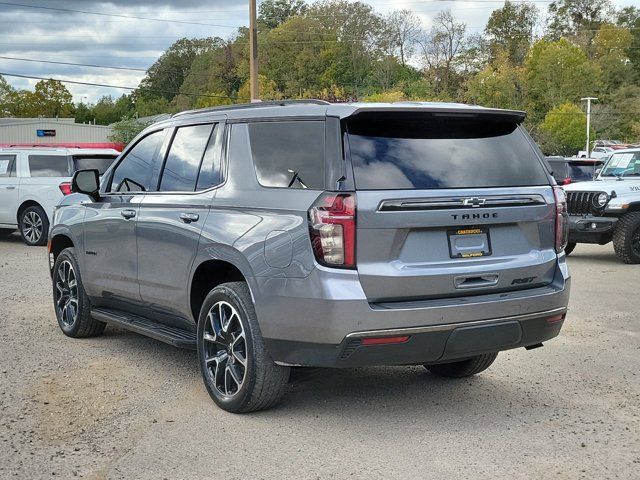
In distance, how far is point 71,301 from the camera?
7465 millimetres

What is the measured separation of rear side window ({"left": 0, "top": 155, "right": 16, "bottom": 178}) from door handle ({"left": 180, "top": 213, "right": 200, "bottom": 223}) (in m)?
11.9

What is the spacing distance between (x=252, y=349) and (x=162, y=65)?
454 ft

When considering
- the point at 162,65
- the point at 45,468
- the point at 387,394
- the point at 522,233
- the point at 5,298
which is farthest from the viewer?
the point at 162,65

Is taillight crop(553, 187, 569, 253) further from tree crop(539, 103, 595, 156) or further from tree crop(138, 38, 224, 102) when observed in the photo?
tree crop(138, 38, 224, 102)

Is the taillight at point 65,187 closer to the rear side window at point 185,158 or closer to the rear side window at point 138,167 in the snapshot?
the rear side window at point 138,167

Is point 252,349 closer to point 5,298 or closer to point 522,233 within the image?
point 522,233

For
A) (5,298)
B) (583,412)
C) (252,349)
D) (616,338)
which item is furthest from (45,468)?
(5,298)

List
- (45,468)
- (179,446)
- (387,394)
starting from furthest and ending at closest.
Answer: (387,394) → (179,446) → (45,468)

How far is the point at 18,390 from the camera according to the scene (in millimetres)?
5812

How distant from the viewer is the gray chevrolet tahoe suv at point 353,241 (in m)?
4.63

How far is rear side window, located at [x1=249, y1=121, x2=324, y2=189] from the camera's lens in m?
4.86

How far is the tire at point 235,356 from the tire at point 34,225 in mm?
11617

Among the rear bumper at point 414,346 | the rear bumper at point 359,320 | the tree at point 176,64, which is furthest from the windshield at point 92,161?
the tree at point 176,64

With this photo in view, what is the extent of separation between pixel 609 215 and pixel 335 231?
9943mm
